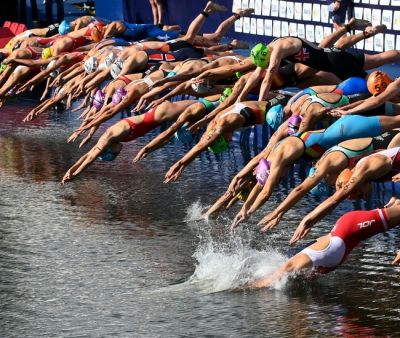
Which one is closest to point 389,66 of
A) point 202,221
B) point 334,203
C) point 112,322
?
point 202,221

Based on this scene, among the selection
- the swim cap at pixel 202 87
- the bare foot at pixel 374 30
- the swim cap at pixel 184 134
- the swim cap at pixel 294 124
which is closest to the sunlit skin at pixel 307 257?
the swim cap at pixel 294 124

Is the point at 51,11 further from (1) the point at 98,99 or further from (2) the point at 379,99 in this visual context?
(2) the point at 379,99

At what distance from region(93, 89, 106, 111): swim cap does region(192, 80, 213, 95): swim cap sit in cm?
206

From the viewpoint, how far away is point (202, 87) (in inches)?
804

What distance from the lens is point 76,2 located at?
39062 mm

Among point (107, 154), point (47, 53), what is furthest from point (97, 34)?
point (107, 154)

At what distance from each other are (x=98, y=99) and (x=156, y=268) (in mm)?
7634

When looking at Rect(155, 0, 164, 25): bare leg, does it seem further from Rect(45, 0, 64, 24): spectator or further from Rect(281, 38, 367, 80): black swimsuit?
Rect(281, 38, 367, 80): black swimsuit

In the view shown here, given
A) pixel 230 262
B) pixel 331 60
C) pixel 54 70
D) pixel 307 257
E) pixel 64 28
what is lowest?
pixel 54 70

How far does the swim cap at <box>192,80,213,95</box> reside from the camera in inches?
803

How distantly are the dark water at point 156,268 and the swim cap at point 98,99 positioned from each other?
150cm

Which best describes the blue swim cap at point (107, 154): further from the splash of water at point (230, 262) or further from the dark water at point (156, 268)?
the splash of water at point (230, 262)

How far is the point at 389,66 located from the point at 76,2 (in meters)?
16.8

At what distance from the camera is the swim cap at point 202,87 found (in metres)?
20.4
